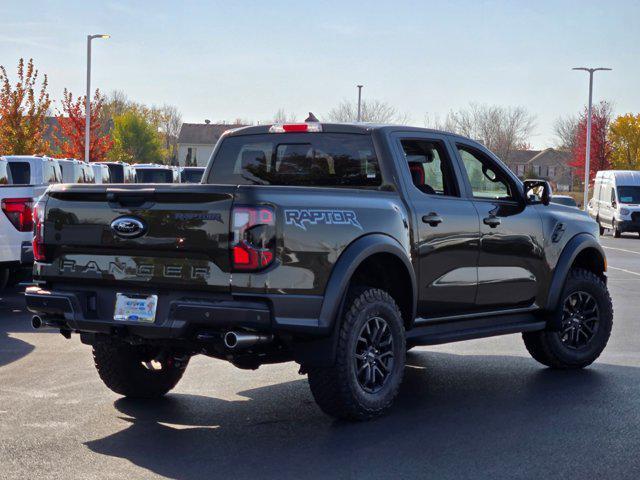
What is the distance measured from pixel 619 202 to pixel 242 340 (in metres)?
33.4

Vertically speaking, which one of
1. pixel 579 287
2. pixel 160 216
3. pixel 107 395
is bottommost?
pixel 107 395

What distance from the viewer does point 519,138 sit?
292 feet

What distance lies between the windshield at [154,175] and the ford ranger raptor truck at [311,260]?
1030 inches

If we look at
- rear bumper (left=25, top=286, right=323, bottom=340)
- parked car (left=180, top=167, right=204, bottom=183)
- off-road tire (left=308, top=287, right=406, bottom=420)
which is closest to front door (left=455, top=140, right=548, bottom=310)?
off-road tire (left=308, top=287, right=406, bottom=420)

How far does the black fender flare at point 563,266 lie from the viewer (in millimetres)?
8836

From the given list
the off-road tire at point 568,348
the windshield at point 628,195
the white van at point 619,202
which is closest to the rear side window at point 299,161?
the off-road tire at point 568,348

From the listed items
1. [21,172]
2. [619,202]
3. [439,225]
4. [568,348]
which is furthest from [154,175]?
[439,225]

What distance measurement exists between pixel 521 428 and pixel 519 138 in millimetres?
84073

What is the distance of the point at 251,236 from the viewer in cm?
628

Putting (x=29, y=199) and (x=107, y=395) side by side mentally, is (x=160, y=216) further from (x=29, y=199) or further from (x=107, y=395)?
(x=29, y=199)

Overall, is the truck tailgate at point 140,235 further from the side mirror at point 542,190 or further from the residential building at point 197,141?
the residential building at point 197,141

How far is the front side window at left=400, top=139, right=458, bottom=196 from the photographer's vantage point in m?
7.94

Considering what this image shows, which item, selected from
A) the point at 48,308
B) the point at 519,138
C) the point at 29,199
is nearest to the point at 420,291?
the point at 48,308

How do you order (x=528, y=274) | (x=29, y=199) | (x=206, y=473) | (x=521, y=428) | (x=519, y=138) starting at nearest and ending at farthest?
(x=206, y=473), (x=521, y=428), (x=528, y=274), (x=29, y=199), (x=519, y=138)
